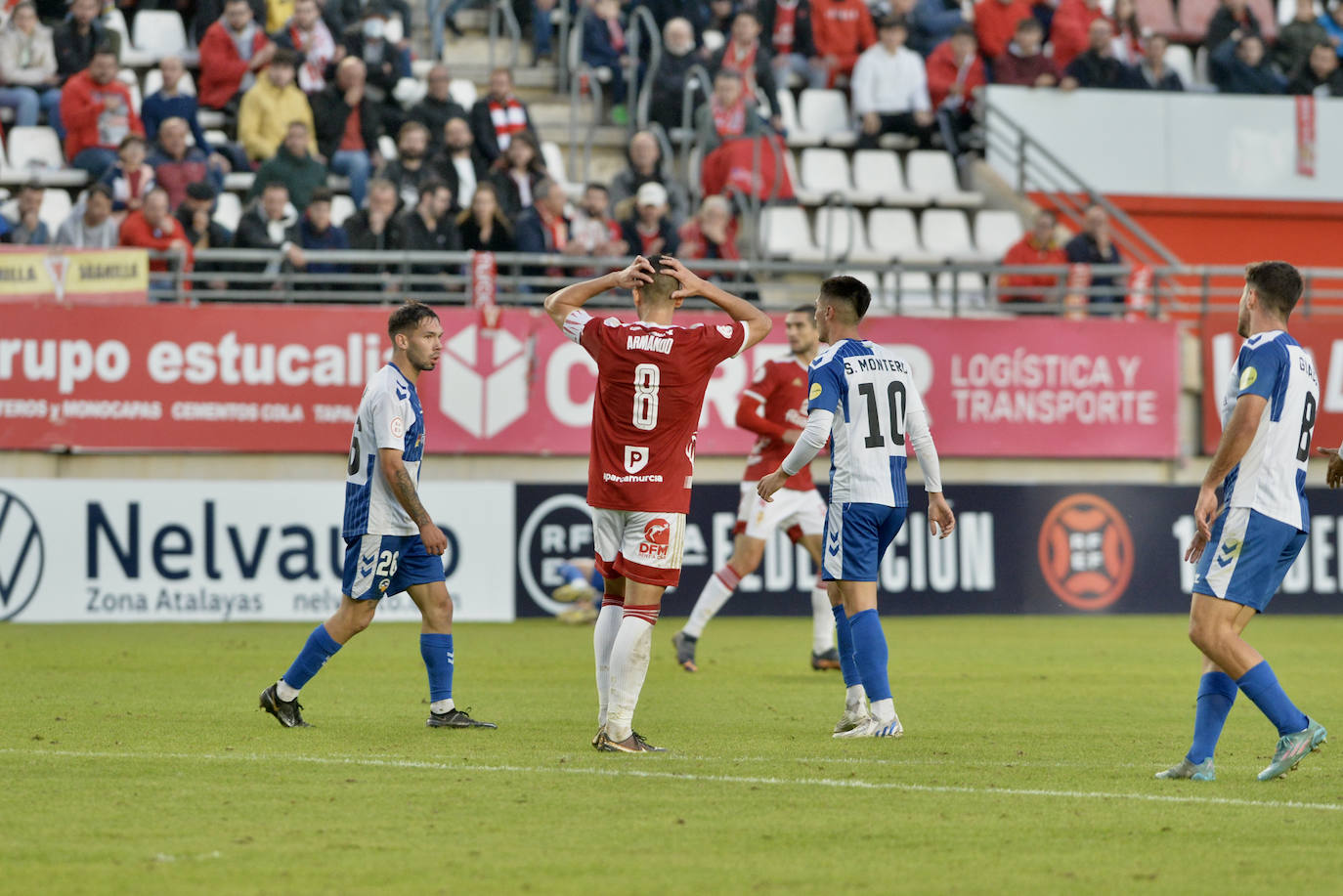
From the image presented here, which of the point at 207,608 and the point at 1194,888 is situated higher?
the point at 1194,888

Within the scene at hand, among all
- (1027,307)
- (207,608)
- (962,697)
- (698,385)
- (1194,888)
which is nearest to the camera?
(1194,888)

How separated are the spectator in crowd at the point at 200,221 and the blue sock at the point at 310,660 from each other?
419 inches

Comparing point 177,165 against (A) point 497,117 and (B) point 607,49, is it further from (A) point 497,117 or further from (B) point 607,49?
(B) point 607,49

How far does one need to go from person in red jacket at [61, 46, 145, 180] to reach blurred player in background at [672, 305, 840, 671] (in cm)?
1038

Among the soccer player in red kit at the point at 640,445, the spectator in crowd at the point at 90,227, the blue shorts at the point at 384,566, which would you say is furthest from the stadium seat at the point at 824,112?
the soccer player in red kit at the point at 640,445

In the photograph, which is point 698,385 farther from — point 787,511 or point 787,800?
point 787,511

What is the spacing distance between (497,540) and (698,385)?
9.76m

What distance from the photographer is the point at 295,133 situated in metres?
20.0

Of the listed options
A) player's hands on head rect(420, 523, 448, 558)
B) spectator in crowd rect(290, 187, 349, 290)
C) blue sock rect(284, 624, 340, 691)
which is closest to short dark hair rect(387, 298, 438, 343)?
player's hands on head rect(420, 523, 448, 558)

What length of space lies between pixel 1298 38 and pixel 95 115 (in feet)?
55.5

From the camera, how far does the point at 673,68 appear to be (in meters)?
23.4

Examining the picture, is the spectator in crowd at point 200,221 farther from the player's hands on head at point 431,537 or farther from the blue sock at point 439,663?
the player's hands on head at point 431,537

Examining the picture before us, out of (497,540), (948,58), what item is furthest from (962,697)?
(948,58)

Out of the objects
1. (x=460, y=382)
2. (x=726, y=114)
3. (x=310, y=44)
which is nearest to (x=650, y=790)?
(x=460, y=382)
